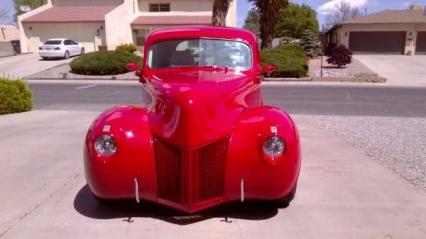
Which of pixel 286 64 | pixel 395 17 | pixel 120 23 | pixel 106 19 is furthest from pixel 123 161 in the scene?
pixel 395 17

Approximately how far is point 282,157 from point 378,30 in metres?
39.4

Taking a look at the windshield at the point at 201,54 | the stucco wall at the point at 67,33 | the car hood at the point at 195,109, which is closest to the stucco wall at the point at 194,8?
the stucco wall at the point at 67,33

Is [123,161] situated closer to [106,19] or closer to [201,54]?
[201,54]

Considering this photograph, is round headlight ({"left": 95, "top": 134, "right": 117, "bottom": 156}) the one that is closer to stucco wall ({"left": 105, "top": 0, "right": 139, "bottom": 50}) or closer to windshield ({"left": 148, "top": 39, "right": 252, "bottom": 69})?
windshield ({"left": 148, "top": 39, "right": 252, "bottom": 69})

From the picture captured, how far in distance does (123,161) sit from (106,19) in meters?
32.5

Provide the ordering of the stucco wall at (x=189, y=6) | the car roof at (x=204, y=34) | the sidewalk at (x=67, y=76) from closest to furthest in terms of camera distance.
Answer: the car roof at (x=204, y=34)
the sidewalk at (x=67, y=76)
the stucco wall at (x=189, y=6)

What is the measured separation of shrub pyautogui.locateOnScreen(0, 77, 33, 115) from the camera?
33.6 ft

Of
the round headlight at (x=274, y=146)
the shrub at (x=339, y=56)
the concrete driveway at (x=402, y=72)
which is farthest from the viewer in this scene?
the shrub at (x=339, y=56)

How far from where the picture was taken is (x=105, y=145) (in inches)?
152

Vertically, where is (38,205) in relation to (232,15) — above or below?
below

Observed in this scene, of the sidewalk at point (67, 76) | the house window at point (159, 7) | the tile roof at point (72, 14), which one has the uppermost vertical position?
the house window at point (159, 7)

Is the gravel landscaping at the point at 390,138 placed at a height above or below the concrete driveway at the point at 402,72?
above

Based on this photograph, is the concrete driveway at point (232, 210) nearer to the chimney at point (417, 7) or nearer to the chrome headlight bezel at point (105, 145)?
the chrome headlight bezel at point (105, 145)

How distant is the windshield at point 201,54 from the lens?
520 centimetres
